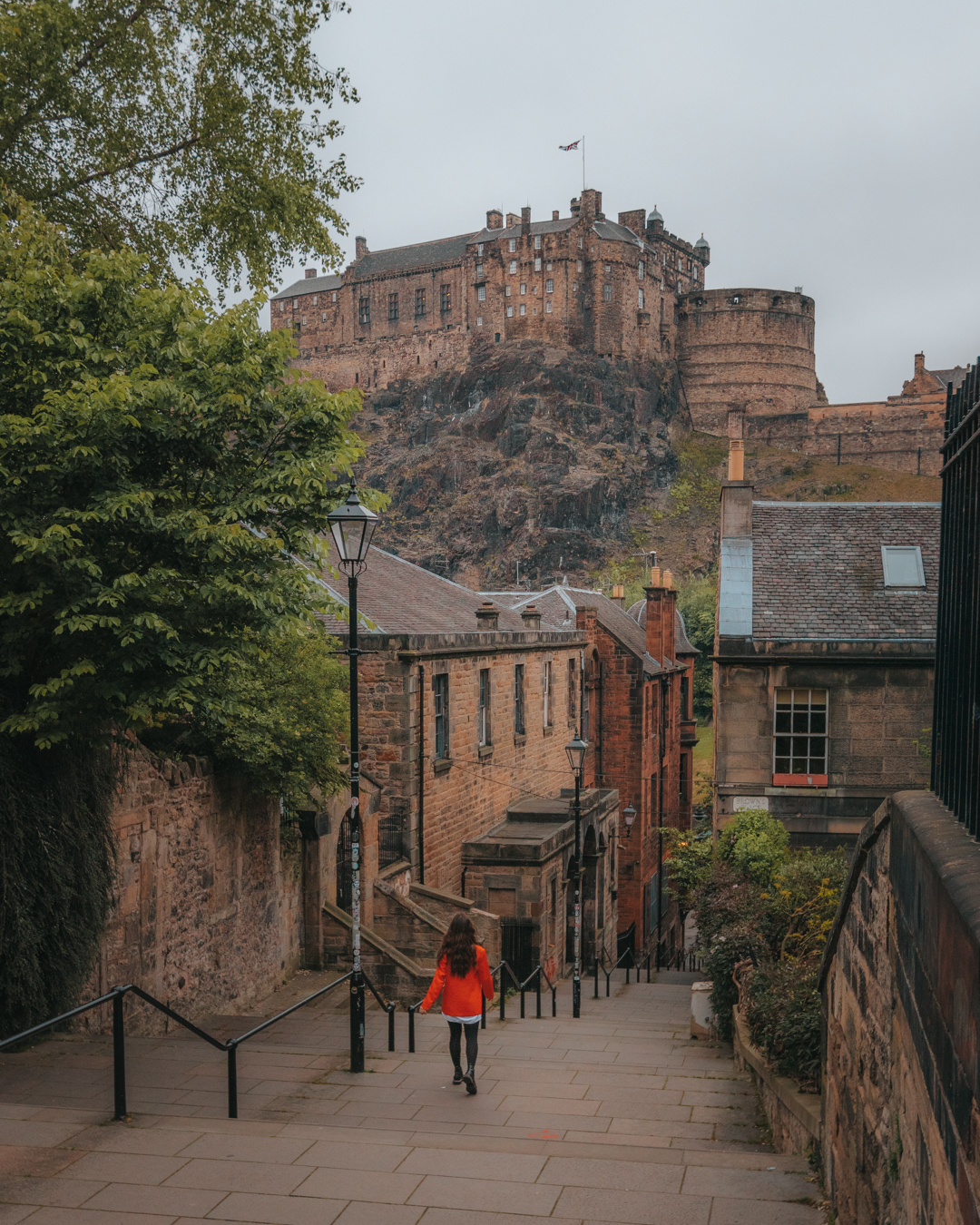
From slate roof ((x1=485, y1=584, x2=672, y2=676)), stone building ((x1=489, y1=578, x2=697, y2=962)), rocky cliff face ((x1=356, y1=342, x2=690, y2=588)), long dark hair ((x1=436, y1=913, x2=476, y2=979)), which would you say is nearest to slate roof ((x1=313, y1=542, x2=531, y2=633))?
stone building ((x1=489, y1=578, x2=697, y2=962))

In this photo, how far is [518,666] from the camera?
25.4 meters

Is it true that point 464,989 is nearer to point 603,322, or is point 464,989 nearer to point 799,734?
point 799,734

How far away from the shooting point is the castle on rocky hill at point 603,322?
304 ft

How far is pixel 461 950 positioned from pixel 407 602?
1498 cm

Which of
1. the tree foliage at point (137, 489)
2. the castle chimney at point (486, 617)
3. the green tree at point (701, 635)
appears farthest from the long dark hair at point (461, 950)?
the green tree at point (701, 635)

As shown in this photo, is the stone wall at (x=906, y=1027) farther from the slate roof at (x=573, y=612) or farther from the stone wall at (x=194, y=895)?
the slate roof at (x=573, y=612)

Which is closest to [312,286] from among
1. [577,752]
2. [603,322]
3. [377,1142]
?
[603,322]

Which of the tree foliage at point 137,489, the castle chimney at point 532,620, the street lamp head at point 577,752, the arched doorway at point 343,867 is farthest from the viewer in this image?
the castle chimney at point 532,620

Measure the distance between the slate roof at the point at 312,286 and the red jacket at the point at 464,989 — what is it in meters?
102

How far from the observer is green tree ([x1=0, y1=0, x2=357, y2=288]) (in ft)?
45.0

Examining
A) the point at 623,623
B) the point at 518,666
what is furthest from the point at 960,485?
the point at 623,623

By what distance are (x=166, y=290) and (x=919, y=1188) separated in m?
8.98

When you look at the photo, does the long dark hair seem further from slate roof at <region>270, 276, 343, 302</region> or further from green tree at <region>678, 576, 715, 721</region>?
slate roof at <region>270, 276, 343, 302</region>

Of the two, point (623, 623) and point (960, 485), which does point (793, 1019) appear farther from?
point (623, 623)
